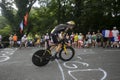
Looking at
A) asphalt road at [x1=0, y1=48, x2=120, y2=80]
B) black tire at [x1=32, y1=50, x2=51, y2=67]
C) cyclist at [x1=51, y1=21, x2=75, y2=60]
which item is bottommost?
asphalt road at [x1=0, y1=48, x2=120, y2=80]

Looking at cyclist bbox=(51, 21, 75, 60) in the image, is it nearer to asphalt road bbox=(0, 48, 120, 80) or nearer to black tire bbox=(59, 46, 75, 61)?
black tire bbox=(59, 46, 75, 61)

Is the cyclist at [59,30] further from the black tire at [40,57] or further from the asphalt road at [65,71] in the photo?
the asphalt road at [65,71]

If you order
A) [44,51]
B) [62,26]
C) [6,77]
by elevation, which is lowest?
[6,77]

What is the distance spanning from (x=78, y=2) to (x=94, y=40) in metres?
17.6

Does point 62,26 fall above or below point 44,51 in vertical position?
above

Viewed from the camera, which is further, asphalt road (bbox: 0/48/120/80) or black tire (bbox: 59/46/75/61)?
Result: black tire (bbox: 59/46/75/61)

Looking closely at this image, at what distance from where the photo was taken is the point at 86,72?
11.0 meters

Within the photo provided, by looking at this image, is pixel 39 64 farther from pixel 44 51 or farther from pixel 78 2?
pixel 78 2

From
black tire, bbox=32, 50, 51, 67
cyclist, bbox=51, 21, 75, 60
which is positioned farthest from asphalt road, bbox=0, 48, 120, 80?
cyclist, bbox=51, 21, 75, 60

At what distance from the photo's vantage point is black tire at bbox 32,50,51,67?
40.3 ft

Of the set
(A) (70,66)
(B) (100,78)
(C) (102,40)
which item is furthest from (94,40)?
(B) (100,78)

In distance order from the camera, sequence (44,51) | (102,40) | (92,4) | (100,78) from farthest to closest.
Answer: (92,4) < (102,40) < (44,51) < (100,78)

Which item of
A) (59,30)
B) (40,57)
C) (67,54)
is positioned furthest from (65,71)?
(67,54)

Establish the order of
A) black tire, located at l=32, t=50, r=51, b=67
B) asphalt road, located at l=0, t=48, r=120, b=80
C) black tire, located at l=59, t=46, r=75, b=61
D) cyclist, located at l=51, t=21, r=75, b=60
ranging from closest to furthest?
asphalt road, located at l=0, t=48, r=120, b=80
black tire, located at l=32, t=50, r=51, b=67
cyclist, located at l=51, t=21, r=75, b=60
black tire, located at l=59, t=46, r=75, b=61
